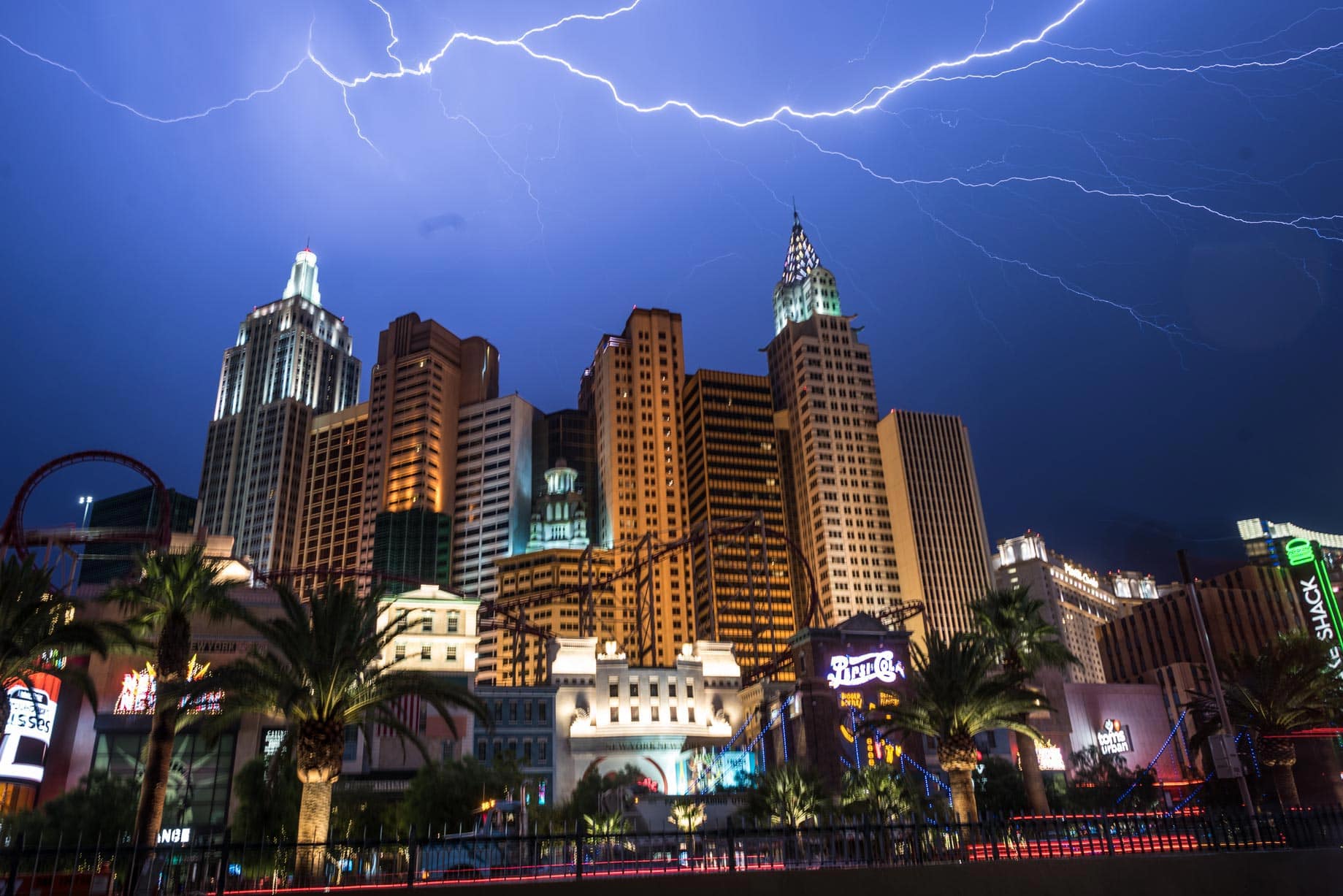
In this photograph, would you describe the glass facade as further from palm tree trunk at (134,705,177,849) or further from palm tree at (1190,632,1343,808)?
palm tree at (1190,632,1343,808)

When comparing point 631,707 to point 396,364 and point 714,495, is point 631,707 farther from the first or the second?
point 396,364

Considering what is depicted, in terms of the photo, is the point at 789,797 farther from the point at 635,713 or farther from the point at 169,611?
the point at 635,713

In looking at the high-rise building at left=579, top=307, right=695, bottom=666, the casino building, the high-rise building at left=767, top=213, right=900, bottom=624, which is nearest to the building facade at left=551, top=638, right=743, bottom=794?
the casino building

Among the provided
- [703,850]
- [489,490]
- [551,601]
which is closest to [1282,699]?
[703,850]

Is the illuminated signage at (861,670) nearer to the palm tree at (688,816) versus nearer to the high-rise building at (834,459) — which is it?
the palm tree at (688,816)

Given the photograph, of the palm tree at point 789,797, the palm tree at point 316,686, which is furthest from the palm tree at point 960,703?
the palm tree at point 316,686

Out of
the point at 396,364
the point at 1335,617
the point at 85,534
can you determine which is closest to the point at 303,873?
the point at 1335,617
